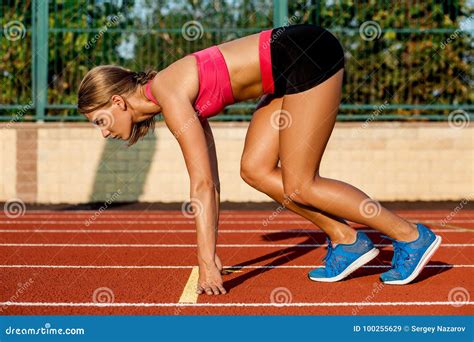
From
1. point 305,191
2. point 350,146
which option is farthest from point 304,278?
Result: point 350,146

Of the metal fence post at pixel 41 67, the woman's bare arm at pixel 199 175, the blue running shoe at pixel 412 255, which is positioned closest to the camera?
the woman's bare arm at pixel 199 175

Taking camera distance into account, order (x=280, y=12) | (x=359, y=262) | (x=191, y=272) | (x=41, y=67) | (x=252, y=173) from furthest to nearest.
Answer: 1. (x=41, y=67)
2. (x=280, y=12)
3. (x=191, y=272)
4. (x=252, y=173)
5. (x=359, y=262)

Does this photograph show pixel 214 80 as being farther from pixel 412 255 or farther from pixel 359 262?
pixel 412 255

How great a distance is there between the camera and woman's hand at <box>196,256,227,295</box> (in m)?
4.46

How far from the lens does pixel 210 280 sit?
14.7 feet

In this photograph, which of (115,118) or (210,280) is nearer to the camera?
(210,280)

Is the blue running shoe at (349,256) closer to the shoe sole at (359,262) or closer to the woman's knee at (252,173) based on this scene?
the shoe sole at (359,262)

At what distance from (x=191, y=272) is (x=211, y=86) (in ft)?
5.22

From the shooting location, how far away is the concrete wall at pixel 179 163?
448 inches

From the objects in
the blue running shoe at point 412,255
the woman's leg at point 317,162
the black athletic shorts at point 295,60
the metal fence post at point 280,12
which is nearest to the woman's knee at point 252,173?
the woman's leg at point 317,162

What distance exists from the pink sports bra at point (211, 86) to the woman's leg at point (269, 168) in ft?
1.70

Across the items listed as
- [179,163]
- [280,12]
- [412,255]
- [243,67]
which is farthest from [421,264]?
[280,12]

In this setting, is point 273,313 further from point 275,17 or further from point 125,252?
point 275,17

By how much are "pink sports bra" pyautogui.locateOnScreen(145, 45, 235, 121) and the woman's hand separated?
2.75 ft
